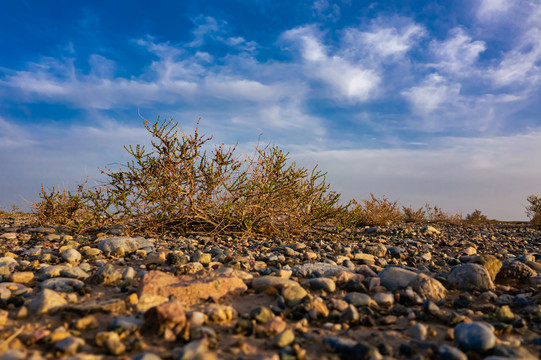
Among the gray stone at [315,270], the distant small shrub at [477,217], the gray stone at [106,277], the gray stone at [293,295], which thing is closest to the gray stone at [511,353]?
the gray stone at [293,295]

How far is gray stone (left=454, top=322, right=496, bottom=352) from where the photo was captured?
2.22 metres

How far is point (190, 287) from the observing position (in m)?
2.99

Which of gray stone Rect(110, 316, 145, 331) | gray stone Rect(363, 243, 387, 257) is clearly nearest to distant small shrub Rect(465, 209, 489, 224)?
gray stone Rect(363, 243, 387, 257)

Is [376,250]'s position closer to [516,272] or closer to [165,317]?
[516,272]

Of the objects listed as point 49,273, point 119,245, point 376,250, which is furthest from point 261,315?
point 376,250

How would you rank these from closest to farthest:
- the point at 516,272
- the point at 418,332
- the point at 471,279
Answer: the point at 418,332, the point at 471,279, the point at 516,272

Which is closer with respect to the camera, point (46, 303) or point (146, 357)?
point (146, 357)

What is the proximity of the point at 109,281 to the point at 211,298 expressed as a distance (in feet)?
3.81

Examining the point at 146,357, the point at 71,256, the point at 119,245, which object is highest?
the point at 119,245

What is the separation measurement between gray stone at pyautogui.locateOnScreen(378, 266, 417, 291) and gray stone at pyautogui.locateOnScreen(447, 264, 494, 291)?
1.88ft

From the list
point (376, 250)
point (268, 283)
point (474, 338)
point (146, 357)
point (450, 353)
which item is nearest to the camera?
point (146, 357)

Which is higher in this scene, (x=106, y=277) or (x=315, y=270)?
(x=315, y=270)

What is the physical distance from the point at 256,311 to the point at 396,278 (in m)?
1.64

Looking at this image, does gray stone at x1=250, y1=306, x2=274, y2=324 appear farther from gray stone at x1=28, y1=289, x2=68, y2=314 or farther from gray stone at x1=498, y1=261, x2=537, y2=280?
gray stone at x1=498, y1=261, x2=537, y2=280
